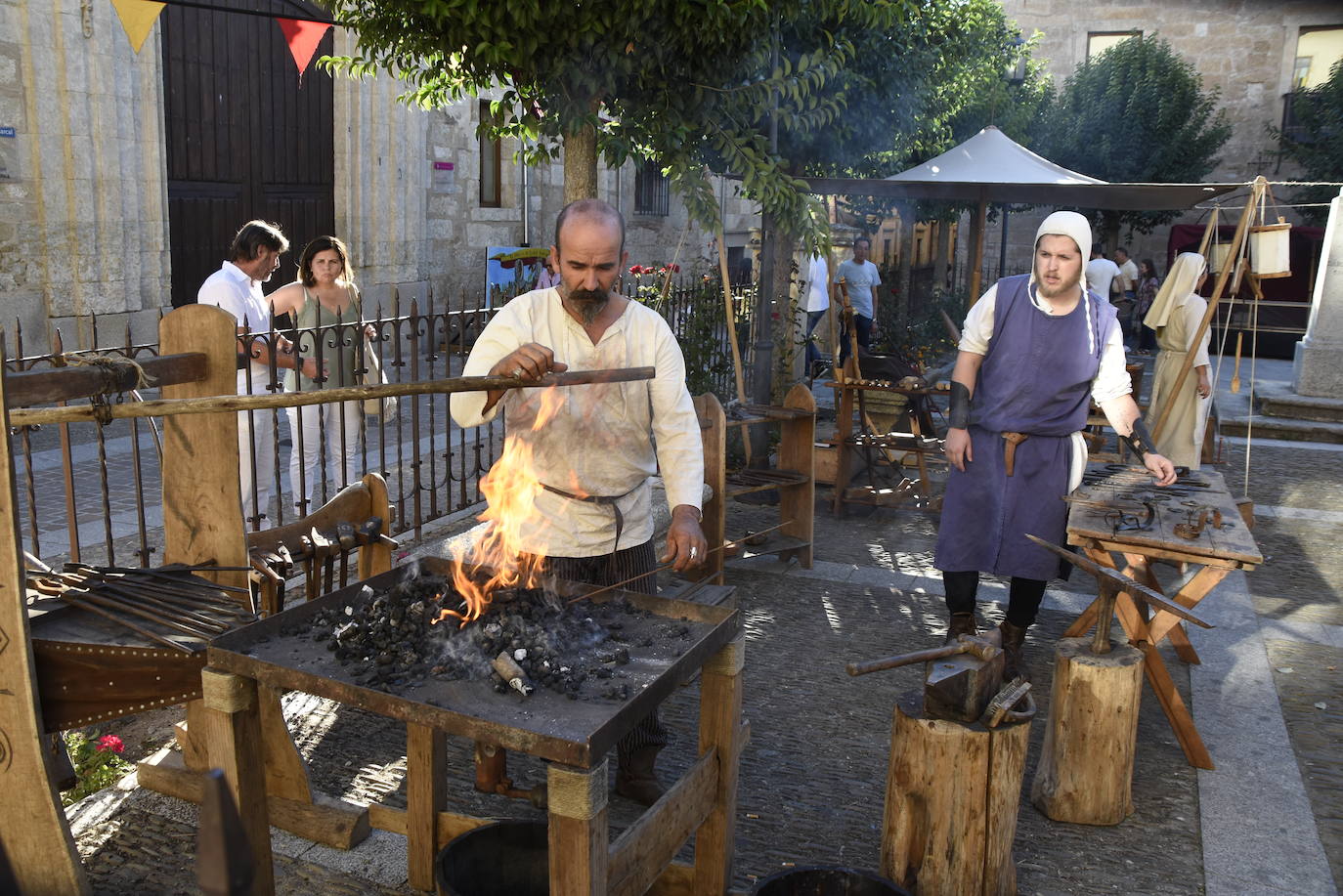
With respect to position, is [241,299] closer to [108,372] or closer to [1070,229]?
[108,372]

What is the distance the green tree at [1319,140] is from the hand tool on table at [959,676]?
72.0 ft

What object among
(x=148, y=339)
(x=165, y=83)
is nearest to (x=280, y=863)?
(x=148, y=339)

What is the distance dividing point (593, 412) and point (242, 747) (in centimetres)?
136

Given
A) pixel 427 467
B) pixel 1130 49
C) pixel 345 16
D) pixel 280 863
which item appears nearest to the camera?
pixel 280 863

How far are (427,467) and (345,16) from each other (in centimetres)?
333

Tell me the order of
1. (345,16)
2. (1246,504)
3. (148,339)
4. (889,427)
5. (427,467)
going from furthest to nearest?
1. (148,339)
2. (889,427)
3. (427,467)
4. (1246,504)
5. (345,16)

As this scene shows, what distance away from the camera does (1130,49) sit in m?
23.8

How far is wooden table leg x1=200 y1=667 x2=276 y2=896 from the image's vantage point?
271 cm

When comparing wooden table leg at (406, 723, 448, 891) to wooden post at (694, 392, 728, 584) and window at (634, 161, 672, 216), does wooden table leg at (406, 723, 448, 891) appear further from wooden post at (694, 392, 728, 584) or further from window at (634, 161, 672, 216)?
window at (634, 161, 672, 216)

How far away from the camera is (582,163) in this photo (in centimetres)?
611

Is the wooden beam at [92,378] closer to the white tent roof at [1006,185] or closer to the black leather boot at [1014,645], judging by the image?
the black leather boot at [1014,645]

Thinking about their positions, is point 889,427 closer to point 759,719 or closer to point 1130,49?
point 759,719

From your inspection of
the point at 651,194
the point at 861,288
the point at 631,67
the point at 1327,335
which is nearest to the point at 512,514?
the point at 631,67

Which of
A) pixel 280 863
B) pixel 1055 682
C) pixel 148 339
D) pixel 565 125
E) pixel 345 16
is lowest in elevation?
pixel 280 863
